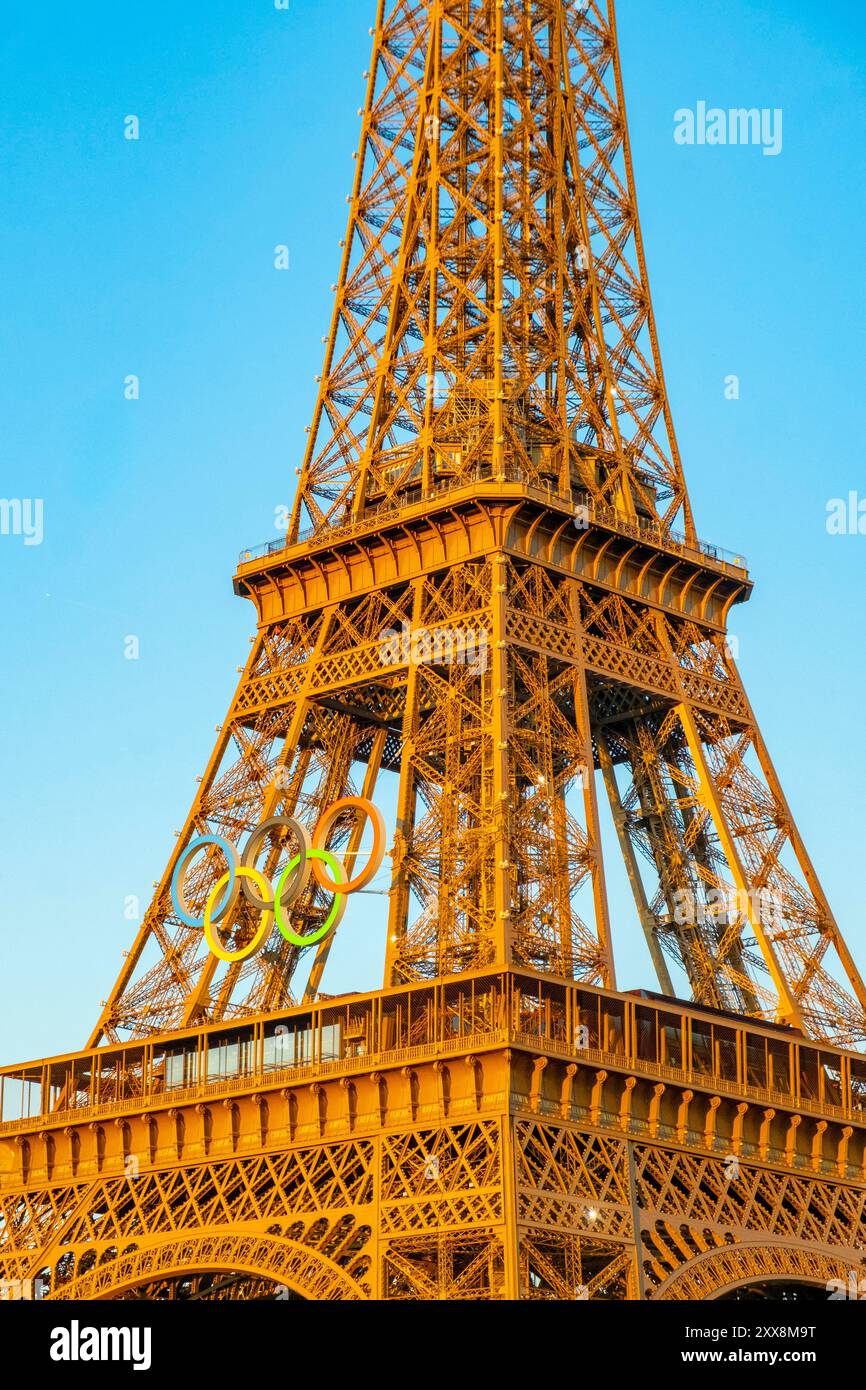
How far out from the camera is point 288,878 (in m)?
74.3

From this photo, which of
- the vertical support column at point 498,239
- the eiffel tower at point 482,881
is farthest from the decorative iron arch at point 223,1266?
the vertical support column at point 498,239

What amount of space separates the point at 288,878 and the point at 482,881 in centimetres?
580

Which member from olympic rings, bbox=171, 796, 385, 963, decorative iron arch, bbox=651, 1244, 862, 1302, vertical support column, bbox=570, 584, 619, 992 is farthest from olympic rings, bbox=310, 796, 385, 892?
decorative iron arch, bbox=651, 1244, 862, 1302

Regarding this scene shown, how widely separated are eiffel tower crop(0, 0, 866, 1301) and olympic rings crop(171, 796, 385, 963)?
15 centimetres

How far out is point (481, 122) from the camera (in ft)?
295

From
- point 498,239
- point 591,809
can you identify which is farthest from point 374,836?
point 498,239

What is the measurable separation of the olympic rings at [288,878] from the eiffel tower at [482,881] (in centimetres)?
15

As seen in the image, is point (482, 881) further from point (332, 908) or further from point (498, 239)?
point (498, 239)

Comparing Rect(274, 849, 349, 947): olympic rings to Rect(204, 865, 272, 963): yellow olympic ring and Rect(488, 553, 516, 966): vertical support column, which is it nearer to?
Rect(204, 865, 272, 963): yellow olympic ring

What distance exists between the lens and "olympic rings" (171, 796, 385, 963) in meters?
71.1

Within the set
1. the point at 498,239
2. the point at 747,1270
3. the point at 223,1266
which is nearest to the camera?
the point at 747,1270

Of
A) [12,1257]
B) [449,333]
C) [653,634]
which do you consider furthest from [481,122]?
[12,1257]
